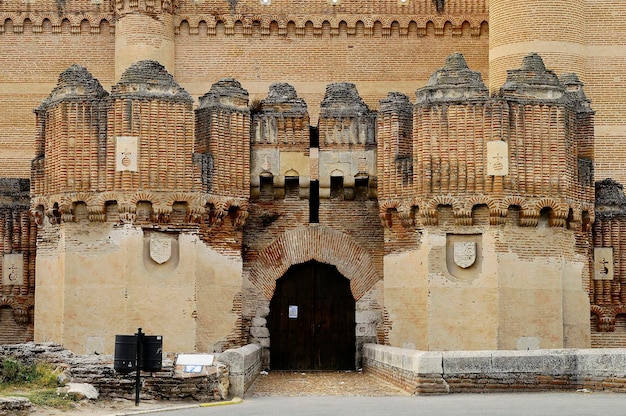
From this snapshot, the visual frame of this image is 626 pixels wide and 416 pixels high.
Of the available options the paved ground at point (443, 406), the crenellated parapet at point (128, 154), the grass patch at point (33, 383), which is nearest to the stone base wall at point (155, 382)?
the grass patch at point (33, 383)

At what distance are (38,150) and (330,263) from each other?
5847mm

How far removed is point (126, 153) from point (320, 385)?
17.1ft

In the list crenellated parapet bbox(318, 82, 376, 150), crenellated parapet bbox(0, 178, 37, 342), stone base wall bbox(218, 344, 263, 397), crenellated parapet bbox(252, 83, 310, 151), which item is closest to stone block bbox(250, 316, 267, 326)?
crenellated parapet bbox(252, 83, 310, 151)

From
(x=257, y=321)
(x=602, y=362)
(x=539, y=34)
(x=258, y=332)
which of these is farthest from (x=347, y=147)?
(x=539, y=34)

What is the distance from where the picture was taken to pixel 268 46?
31797 mm

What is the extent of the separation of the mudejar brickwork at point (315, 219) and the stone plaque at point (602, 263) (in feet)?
0.11

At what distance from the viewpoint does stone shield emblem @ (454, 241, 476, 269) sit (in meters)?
21.1

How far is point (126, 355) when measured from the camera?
16.6 metres

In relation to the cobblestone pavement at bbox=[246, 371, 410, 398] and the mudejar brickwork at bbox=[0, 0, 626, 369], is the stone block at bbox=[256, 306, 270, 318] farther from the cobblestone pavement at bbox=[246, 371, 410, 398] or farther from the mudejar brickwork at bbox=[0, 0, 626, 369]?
the cobblestone pavement at bbox=[246, 371, 410, 398]

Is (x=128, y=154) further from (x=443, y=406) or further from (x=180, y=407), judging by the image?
(x=443, y=406)

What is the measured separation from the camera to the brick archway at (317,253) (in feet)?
75.9

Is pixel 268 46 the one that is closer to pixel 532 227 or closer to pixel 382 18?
pixel 382 18

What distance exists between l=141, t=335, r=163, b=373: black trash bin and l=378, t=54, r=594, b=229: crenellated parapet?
21.0 feet

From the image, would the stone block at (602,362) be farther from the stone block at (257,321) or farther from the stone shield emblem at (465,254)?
the stone block at (257,321)
